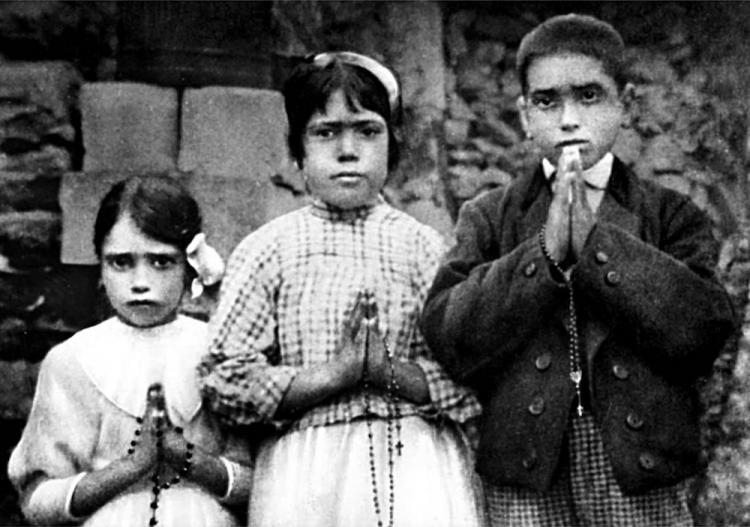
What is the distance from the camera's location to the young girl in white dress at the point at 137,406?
6.28ft

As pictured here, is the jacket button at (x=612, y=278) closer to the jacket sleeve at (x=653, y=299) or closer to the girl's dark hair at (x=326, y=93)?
the jacket sleeve at (x=653, y=299)

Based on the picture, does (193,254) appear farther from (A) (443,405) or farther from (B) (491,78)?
(B) (491,78)

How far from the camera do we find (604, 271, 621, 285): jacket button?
184 centimetres

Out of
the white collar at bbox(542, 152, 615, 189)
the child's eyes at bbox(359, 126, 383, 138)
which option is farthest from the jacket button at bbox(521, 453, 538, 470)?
the child's eyes at bbox(359, 126, 383, 138)

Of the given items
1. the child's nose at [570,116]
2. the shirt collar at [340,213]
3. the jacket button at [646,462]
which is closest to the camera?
the jacket button at [646,462]

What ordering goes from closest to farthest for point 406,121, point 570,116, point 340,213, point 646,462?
point 646,462, point 570,116, point 340,213, point 406,121

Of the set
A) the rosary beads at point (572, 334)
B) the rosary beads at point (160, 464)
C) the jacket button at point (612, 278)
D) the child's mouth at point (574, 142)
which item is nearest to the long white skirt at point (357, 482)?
the rosary beads at point (160, 464)

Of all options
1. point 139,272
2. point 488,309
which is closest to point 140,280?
point 139,272

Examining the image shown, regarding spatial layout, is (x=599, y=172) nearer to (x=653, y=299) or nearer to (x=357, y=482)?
(x=653, y=299)

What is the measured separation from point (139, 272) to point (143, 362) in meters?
0.13

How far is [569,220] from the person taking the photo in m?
1.85

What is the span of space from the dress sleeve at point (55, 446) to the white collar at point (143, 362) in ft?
0.11

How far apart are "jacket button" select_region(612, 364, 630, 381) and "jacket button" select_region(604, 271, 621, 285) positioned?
0.11 meters

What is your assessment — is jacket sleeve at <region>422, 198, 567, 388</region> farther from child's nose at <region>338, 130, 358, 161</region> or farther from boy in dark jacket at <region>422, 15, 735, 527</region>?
child's nose at <region>338, 130, 358, 161</region>
